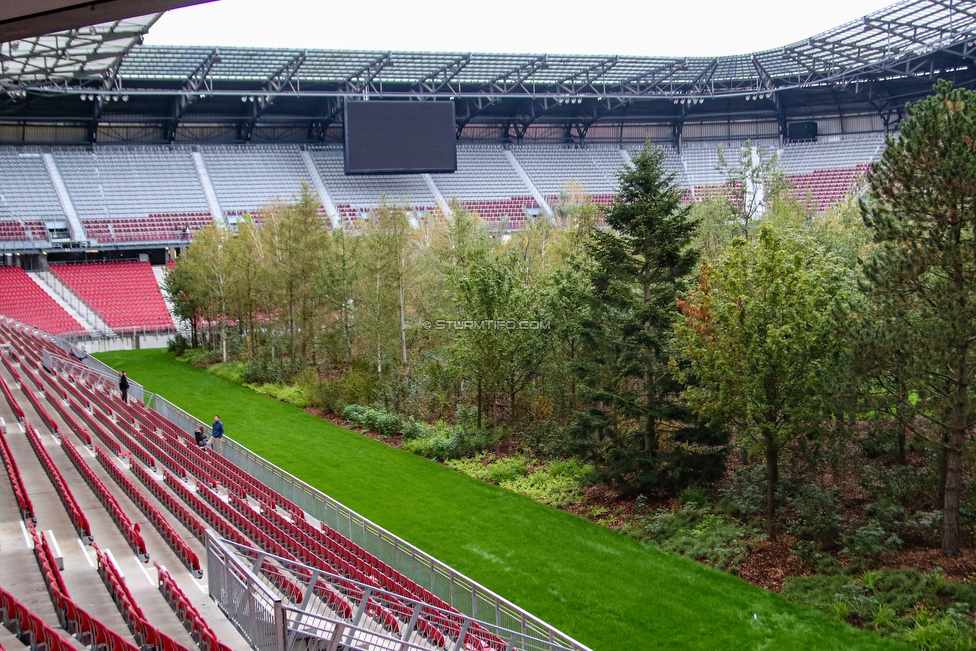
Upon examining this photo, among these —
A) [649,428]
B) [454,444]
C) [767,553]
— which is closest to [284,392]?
[454,444]

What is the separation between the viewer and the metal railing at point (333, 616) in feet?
33.3

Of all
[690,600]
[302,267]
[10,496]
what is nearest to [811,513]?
[690,600]

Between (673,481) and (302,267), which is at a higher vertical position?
(302,267)

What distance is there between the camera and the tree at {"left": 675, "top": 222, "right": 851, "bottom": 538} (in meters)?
15.5

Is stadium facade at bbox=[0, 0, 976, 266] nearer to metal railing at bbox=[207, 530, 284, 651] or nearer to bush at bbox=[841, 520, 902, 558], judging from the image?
bush at bbox=[841, 520, 902, 558]

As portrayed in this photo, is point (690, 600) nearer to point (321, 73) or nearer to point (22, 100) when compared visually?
point (321, 73)

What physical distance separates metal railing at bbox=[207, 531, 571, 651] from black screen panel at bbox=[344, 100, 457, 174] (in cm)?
5003

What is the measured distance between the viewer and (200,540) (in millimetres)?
15242

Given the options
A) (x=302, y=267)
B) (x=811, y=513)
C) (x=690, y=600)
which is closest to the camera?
(x=690, y=600)

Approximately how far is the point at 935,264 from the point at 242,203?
177 ft

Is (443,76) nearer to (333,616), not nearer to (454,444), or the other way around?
(454,444)

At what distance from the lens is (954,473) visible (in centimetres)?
1382

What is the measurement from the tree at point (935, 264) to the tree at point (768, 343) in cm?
138

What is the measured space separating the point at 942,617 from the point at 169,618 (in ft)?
35.6
